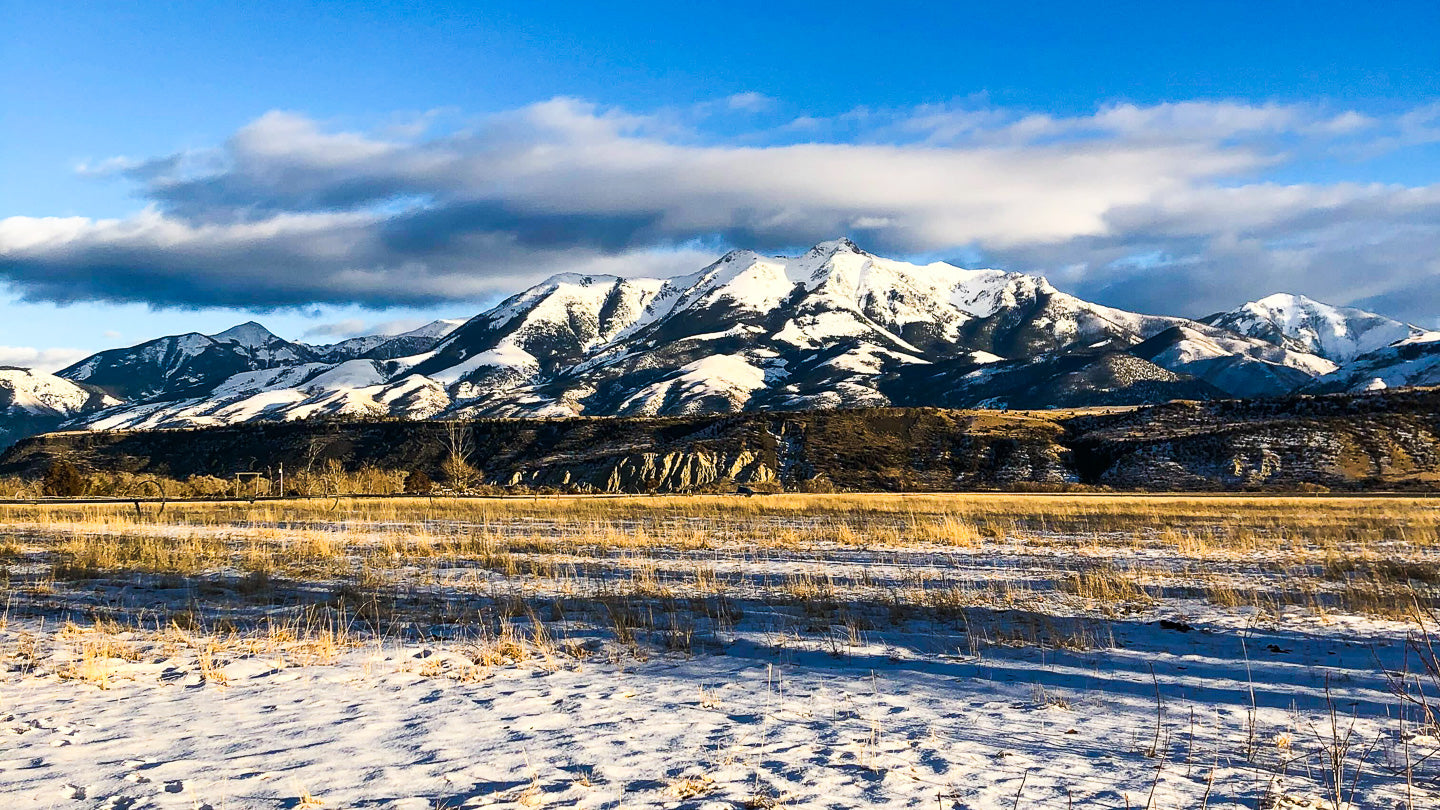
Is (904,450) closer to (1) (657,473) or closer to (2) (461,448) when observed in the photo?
(1) (657,473)

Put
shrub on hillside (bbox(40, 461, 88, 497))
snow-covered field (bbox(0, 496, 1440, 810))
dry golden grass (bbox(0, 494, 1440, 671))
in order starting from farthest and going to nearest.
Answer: shrub on hillside (bbox(40, 461, 88, 497)), dry golden grass (bbox(0, 494, 1440, 671)), snow-covered field (bbox(0, 496, 1440, 810))

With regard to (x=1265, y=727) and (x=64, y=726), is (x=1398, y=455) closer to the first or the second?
(x=1265, y=727)

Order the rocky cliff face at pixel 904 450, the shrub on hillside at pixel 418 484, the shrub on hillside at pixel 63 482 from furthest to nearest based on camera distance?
1. the rocky cliff face at pixel 904 450
2. the shrub on hillside at pixel 418 484
3. the shrub on hillside at pixel 63 482

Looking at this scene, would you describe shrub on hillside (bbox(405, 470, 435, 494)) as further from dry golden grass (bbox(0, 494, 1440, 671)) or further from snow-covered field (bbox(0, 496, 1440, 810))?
snow-covered field (bbox(0, 496, 1440, 810))

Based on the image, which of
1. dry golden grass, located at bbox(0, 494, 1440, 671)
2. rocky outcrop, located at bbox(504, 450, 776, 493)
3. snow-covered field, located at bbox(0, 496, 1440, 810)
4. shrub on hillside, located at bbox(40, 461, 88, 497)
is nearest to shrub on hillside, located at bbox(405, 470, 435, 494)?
rocky outcrop, located at bbox(504, 450, 776, 493)

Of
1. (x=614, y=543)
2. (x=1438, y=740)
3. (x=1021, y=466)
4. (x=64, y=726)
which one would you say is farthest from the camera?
(x=1021, y=466)

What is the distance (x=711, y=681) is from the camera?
9219 millimetres

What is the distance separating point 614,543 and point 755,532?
522 cm

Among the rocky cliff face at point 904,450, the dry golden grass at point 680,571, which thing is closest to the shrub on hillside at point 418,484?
the rocky cliff face at point 904,450

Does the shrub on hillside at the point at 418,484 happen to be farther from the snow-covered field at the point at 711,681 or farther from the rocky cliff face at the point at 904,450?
the snow-covered field at the point at 711,681

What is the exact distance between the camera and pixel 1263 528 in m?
28.7

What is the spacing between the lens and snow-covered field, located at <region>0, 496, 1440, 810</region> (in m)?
6.18

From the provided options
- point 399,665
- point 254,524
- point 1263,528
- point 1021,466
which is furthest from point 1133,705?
point 1021,466

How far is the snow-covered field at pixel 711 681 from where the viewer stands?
6176mm
